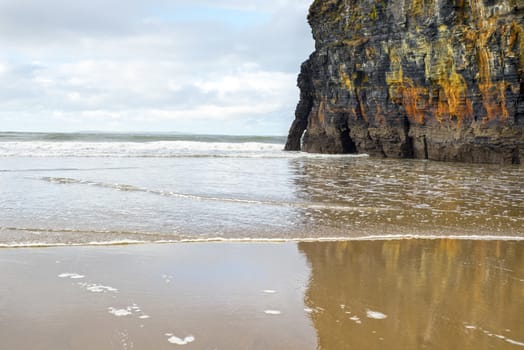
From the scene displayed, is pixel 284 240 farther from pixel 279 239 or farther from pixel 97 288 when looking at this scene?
pixel 97 288

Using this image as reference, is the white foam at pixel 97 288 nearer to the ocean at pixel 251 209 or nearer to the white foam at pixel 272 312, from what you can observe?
the white foam at pixel 272 312

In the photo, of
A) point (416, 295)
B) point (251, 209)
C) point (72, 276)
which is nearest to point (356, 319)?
point (416, 295)

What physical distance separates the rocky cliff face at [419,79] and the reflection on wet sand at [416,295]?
17338 mm

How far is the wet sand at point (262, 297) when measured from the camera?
3.86 metres

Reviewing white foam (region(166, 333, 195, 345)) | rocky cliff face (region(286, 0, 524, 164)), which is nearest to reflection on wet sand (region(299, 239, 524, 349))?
white foam (region(166, 333, 195, 345))

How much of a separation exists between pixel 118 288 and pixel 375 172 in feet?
50.6

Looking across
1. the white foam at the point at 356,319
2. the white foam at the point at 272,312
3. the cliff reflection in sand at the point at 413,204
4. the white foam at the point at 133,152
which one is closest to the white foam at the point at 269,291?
the white foam at the point at 272,312

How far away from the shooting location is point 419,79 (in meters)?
26.7

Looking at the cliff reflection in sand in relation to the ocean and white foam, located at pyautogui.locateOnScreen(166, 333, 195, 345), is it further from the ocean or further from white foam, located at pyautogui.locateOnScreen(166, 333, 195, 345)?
white foam, located at pyautogui.locateOnScreen(166, 333, 195, 345)

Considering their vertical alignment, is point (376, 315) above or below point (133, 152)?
below

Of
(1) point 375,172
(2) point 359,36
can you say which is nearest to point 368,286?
(1) point 375,172

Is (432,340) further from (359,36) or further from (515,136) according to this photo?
(359,36)

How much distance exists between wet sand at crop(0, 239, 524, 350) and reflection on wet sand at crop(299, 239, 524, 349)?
0.04 ft

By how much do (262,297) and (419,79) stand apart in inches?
959
